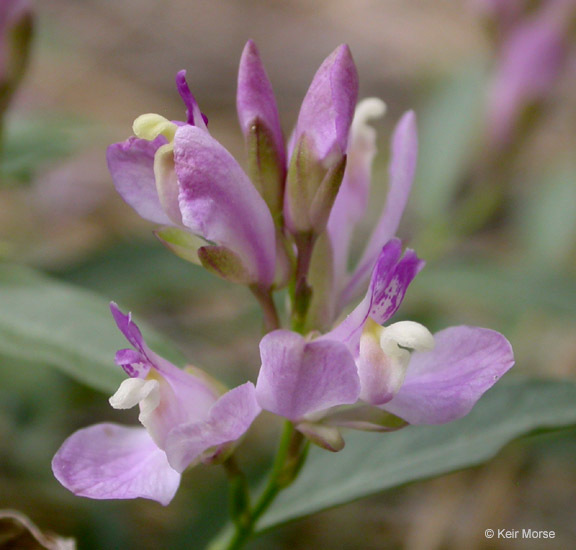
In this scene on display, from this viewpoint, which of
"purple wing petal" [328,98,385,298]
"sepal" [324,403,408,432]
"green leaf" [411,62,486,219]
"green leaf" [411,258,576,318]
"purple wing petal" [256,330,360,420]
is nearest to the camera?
"purple wing petal" [256,330,360,420]

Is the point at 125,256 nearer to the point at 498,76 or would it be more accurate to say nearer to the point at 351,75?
the point at 498,76

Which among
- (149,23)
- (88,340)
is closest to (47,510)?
(88,340)

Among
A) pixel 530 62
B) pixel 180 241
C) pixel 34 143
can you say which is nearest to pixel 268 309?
pixel 180 241

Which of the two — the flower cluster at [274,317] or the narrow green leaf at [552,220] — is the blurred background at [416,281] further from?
the flower cluster at [274,317]

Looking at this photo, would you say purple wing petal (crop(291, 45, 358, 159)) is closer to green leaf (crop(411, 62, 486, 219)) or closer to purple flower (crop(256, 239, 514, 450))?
purple flower (crop(256, 239, 514, 450))

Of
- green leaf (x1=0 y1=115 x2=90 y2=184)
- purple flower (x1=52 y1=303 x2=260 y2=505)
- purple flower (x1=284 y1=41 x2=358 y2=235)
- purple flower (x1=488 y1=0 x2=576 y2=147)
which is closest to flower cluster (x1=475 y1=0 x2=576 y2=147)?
purple flower (x1=488 y1=0 x2=576 y2=147)

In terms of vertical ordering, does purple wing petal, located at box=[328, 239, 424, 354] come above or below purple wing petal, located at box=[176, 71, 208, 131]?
below

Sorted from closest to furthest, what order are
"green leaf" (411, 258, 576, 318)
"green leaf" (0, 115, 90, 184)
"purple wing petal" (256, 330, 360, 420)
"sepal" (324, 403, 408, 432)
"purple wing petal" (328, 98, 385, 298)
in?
1. "purple wing petal" (256, 330, 360, 420)
2. "sepal" (324, 403, 408, 432)
3. "purple wing petal" (328, 98, 385, 298)
4. "green leaf" (0, 115, 90, 184)
5. "green leaf" (411, 258, 576, 318)
